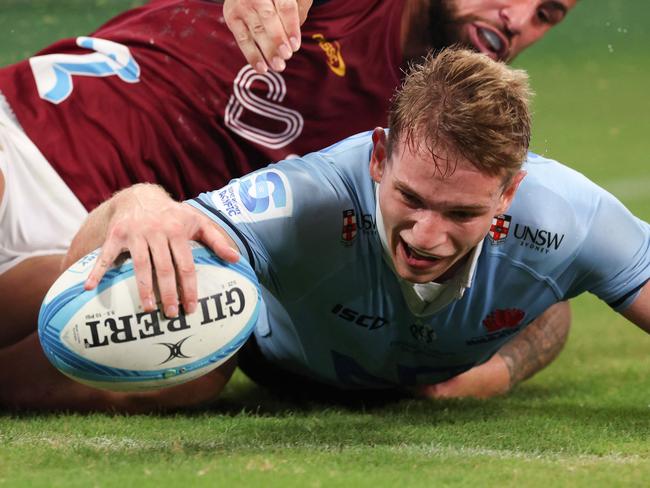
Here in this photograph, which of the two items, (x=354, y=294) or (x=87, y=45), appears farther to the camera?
(x=87, y=45)

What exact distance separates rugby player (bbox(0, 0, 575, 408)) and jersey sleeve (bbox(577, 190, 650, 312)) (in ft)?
3.34

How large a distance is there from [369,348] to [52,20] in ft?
13.7

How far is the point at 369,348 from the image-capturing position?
364cm

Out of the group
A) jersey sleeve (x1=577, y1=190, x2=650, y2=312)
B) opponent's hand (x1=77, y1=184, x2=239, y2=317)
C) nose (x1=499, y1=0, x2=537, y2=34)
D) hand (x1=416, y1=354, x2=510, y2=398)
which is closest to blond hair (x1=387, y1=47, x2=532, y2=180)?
jersey sleeve (x1=577, y1=190, x2=650, y2=312)

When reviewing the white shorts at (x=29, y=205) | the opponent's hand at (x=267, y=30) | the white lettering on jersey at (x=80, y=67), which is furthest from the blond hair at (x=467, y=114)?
the white lettering on jersey at (x=80, y=67)

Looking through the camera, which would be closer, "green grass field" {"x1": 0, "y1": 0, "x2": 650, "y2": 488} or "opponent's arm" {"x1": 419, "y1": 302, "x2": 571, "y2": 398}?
"green grass field" {"x1": 0, "y1": 0, "x2": 650, "y2": 488}

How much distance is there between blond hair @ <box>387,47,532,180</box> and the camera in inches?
117

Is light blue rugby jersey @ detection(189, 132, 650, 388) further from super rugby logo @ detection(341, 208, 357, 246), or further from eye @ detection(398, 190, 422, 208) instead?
eye @ detection(398, 190, 422, 208)

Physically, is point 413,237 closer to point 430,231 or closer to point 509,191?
point 430,231

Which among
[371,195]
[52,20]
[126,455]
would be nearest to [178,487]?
[126,455]

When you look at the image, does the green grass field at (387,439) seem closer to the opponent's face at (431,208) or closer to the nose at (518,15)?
the opponent's face at (431,208)

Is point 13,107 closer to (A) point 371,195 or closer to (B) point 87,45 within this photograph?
(B) point 87,45

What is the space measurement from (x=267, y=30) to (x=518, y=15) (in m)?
1.72

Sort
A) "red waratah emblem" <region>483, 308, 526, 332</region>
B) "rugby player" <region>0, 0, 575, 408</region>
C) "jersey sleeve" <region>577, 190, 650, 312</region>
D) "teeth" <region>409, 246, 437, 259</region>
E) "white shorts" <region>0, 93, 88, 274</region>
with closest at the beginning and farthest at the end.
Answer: "teeth" <region>409, 246, 437, 259</region>
"jersey sleeve" <region>577, 190, 650, 312</region>
"red waratah emblem" <region>483, 308, 526, 332</region>
"white shorts" <region>0, 93, 88, 274</region>
"rugby player" <region>0, 0, 575, 408</region>
